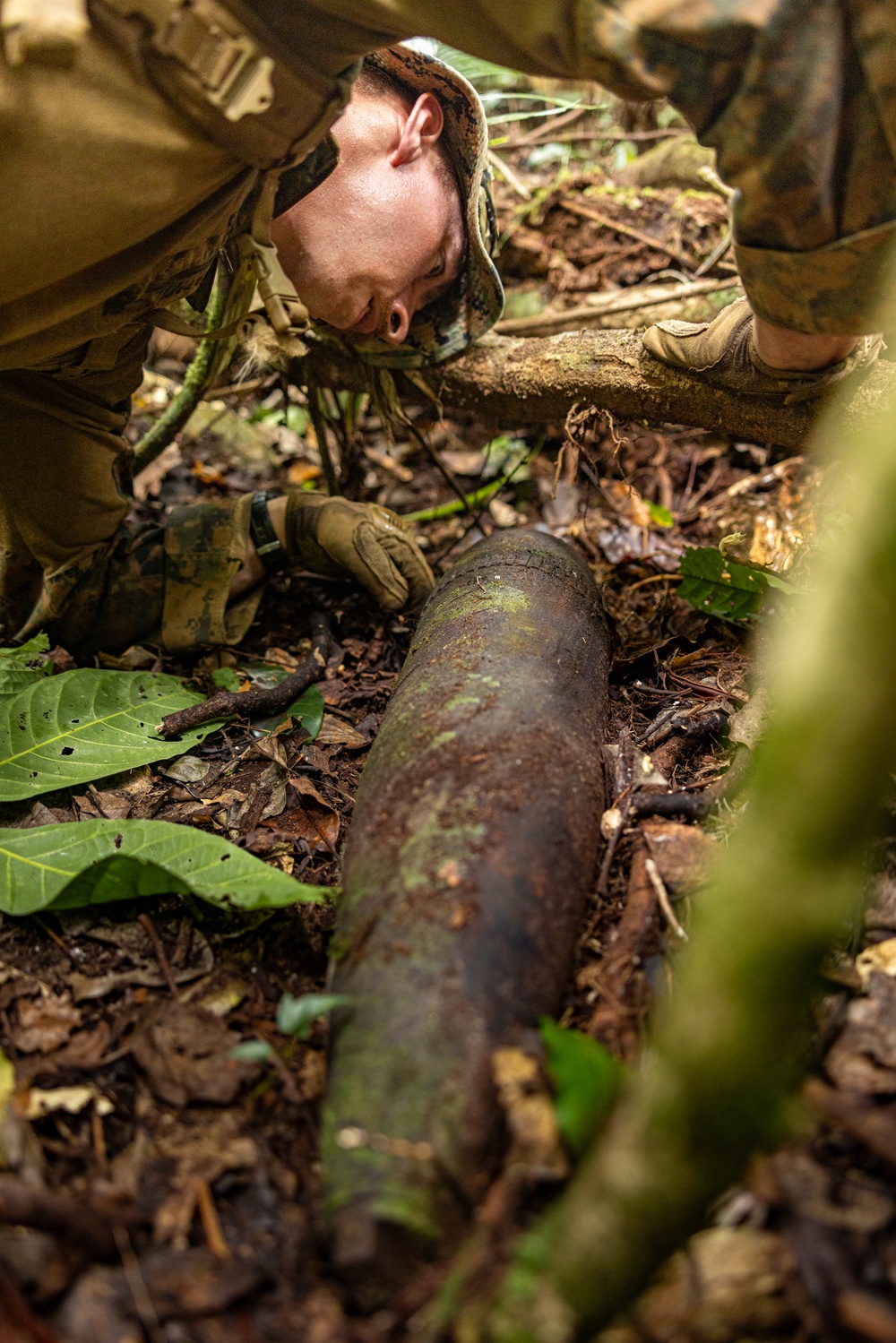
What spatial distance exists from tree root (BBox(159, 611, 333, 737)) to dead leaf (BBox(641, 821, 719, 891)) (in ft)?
4.00

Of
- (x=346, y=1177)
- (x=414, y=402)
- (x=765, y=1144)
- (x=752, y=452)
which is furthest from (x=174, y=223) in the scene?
(x=752, y=452)

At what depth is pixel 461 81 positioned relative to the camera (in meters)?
2.58

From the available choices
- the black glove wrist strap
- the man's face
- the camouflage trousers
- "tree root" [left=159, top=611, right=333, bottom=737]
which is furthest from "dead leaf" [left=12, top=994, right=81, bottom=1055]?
the man's face

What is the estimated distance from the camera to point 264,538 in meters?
3.09

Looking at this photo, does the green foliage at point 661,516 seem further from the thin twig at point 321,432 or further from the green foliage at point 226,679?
the green foliage at point 226,679

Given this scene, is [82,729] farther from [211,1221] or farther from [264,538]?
[211,1221]

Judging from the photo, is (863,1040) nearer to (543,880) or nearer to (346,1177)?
(543,880)

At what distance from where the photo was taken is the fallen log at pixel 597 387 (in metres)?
2.37

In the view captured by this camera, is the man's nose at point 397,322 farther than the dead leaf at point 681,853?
Yes

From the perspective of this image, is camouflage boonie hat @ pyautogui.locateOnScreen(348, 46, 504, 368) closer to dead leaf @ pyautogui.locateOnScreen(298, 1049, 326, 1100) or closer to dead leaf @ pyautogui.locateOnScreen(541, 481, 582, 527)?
dead leaf @ pyautogui.locateOnScreen(541, 481, 582, 527)

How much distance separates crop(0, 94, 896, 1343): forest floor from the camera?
104 cm

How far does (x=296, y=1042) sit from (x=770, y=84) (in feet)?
5.66

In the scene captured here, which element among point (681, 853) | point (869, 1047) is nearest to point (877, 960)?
point (869, 1047)

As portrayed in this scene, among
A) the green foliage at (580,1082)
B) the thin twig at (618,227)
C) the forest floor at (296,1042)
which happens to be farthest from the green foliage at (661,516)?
the green foliage at (580,1082)
